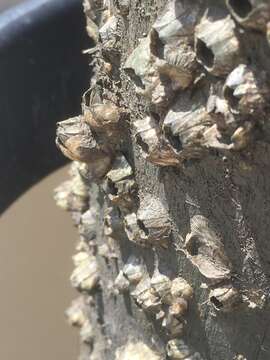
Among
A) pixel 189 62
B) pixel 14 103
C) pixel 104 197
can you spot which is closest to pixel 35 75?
pixel 14 103

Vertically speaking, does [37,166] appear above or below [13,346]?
above

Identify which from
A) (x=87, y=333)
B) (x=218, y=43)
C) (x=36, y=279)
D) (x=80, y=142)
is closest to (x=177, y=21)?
(x=218, y=43)

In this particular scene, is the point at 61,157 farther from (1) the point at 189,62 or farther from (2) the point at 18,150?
(1) the point at 189,62

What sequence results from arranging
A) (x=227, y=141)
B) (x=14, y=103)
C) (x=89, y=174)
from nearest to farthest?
1. (x=227, y=141)
2. (x=89, y=174)
3. (x=14, y=103)

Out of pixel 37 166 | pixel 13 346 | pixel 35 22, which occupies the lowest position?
pixel 13 346

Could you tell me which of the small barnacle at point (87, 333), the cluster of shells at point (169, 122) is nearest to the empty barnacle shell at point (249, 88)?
the cluster of shells at point (169, 122)

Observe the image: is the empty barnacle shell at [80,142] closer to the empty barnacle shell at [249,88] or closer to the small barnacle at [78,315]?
the empty barnacle shell at [249,88]


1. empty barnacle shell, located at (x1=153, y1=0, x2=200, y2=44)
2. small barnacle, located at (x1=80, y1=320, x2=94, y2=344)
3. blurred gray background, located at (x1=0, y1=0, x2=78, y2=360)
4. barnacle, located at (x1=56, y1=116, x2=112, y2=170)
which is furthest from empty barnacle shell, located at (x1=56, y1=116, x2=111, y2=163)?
blurred gray background, located at (x1=0, y1=0, x2=78, y2=360)

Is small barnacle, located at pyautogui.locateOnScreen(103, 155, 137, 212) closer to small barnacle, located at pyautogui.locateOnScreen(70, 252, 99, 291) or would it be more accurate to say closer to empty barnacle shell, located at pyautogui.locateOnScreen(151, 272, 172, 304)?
empty barnacle shell, located at pyautogui.locateOnScreen(151, 272, 172, 304)
